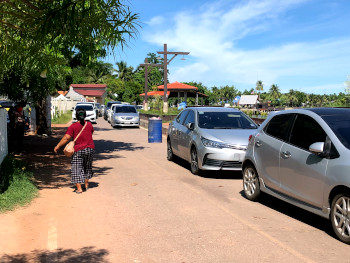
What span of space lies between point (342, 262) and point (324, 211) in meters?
1.05

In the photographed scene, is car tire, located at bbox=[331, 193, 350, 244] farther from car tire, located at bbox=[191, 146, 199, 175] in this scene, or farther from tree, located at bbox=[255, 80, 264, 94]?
tree, located at bbox=[255, 80, 264, 94]

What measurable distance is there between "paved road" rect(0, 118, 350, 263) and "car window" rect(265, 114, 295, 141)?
1.29 m

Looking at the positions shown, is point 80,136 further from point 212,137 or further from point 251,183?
point 251,183

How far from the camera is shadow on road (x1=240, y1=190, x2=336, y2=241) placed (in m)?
6.14

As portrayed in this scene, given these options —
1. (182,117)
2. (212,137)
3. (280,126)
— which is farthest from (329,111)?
(182,117)

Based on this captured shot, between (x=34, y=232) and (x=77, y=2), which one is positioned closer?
(x=34, y=232)

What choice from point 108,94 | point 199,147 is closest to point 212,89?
point 108,94

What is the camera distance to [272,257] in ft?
15.7

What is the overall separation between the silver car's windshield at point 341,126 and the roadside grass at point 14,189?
→ 5158mm

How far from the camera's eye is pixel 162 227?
19.6 ft

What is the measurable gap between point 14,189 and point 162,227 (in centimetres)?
334

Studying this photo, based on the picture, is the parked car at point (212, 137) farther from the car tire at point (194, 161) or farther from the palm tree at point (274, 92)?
the palm tree at point (274, 92)

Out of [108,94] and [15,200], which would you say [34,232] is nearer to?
[15,200]

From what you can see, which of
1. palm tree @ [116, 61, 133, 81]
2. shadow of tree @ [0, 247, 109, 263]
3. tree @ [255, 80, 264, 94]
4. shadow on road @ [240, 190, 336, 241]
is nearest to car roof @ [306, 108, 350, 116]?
shadow on road @ [240, 190, 336, 241]
